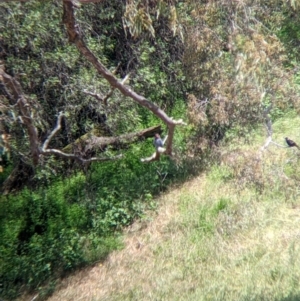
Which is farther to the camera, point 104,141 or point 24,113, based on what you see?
point 104,141

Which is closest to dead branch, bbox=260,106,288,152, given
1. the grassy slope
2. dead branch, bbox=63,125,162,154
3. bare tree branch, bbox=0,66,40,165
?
the grassy slope

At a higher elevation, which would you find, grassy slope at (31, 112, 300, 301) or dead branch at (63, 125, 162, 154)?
dead branch at (63, 125, 162, 154)

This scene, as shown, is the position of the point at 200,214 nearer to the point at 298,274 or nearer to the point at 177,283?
the point at 177,283

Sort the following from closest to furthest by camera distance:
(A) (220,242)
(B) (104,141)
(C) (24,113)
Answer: (C) (24,113), (A) (220,242), (B) (104,141)

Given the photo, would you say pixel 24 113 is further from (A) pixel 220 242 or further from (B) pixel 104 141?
(A) pixel 220 242

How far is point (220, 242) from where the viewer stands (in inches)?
291

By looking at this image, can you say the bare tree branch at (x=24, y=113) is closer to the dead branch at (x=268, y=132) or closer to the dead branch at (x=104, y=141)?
the dead branch at (x=104, y=141)

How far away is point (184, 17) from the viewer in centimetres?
933

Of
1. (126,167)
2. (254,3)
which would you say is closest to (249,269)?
(126,167)

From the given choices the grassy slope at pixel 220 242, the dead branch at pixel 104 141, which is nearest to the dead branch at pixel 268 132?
the grassy slope at pixel 220 242

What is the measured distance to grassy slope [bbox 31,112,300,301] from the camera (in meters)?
6.50

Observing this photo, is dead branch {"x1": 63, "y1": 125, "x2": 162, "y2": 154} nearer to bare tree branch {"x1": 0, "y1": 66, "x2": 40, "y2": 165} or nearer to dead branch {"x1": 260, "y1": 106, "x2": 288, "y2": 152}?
dead branch {"x1": 260, "y1": 106, "x2": 288, "y2": 152}

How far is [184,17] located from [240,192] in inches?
123

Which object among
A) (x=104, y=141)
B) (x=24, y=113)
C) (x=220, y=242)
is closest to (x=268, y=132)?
(x=220, y=242)
